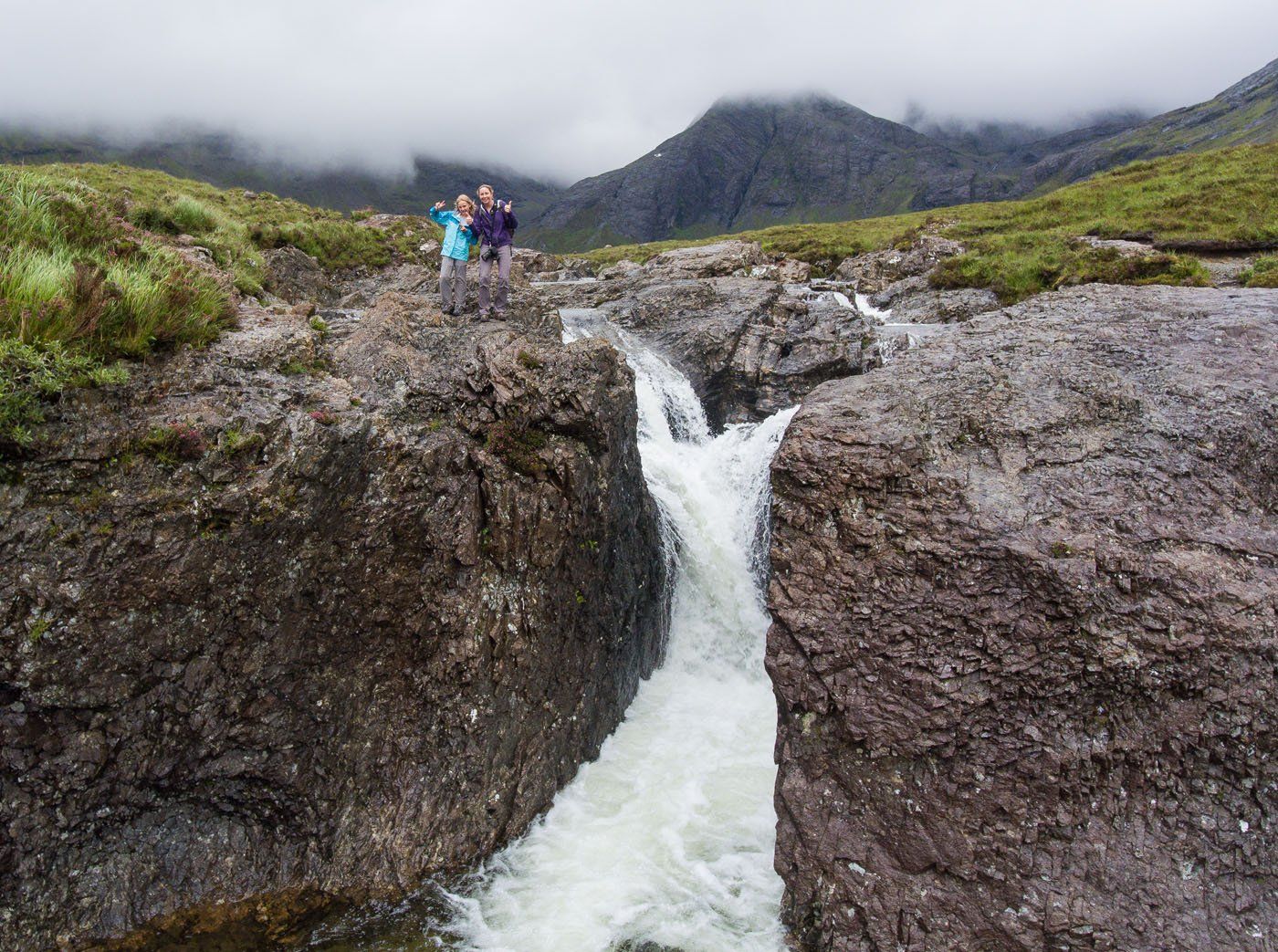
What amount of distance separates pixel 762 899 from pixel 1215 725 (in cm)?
678

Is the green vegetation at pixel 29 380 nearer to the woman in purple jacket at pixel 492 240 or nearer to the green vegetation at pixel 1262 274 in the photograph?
the woman in purple jacket at pixel 492 240

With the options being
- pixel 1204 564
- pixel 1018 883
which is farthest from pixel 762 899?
pixel 1204 564

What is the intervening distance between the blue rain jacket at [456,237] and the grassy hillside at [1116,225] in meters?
29.4

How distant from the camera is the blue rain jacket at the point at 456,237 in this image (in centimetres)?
1627

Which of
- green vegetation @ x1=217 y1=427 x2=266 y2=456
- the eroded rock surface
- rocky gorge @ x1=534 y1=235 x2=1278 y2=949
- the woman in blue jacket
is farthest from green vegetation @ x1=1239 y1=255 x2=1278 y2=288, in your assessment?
green vegetation @ x1=217 y1=427 x2=266 y2=456

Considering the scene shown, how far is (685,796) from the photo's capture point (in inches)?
492

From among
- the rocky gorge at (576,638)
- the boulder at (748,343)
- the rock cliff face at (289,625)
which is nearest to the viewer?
the rocky gorge at (576,638)

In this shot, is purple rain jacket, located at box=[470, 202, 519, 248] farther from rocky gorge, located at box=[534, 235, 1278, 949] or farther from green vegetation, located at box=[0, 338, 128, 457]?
rocky gorge, located at box=[534, 235, 1278, 949]

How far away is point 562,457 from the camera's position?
40.3ft

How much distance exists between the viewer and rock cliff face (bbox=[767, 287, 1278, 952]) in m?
7.27

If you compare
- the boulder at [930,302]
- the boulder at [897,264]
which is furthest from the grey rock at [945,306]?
the boulder at [897,264]

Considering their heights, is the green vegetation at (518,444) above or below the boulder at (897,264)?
below

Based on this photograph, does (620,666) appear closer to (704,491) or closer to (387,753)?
(387,753)

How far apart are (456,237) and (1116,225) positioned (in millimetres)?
44890
